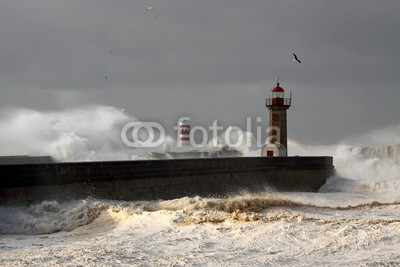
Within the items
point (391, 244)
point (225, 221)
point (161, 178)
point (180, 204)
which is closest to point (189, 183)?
point (161, 178)

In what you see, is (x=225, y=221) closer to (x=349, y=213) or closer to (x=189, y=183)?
(x=349, y=213)

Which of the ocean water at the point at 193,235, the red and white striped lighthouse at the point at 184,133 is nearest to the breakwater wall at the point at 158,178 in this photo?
the ocean water at the point at 193,235

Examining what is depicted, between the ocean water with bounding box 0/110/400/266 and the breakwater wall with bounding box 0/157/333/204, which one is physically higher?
the breakwater wall with bounding box 0/157/333/204

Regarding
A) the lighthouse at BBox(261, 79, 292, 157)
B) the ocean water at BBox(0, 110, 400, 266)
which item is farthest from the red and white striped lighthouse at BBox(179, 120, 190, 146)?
the ocean water at BBox(0, 110, 400, 266)

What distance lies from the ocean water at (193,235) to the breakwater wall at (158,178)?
14.3 inches

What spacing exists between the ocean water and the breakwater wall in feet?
1.19

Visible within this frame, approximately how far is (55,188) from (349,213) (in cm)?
472

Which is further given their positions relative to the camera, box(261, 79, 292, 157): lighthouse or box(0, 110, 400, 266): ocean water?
box(261, 79, 292, 157): lighthouse

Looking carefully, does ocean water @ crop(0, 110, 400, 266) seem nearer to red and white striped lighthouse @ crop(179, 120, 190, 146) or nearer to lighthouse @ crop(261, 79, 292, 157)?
lighthouse @ crop(261, 79, 292, 157)

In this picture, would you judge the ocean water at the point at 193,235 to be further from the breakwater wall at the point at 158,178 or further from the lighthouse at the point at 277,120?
the lighthouse at the point at 277,120

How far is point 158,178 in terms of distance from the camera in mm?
14594

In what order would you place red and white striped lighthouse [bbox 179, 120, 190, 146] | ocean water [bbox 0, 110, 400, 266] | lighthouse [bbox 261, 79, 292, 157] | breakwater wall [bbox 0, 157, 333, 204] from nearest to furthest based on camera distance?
ocean water [bbox 0, 110, 400, 266], breakwater wall [bbox 0, 157, 333, 204], lighthouse [bbox 261, 79, 292, 157], red and white striped lighthouse [bbox 179, 120, 190, 146]

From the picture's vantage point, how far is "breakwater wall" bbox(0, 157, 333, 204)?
11.8 metres

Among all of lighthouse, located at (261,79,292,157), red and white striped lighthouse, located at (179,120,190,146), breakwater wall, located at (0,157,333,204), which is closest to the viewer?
breakwater wall, located at (0,157,333,204)
